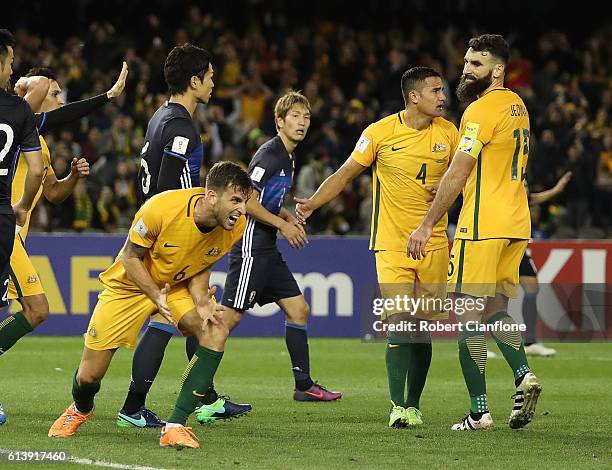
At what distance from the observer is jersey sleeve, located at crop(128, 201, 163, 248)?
705 centimetres

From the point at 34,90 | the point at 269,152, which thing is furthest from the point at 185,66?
the point at 269,152

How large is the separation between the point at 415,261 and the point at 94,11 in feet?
55.3

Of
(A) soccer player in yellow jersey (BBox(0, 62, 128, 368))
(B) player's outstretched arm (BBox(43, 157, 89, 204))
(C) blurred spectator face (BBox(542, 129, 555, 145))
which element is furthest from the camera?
(C) blurred spectator face (BBox(542, 129, 555, 145))

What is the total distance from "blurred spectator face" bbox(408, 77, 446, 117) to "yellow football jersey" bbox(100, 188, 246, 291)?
1744 millimetres

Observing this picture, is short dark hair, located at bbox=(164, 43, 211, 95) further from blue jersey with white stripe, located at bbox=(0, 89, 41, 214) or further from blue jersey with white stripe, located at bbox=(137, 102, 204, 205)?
blue jersey with white stripe, located at bbox=(0, 89, 41, 214)

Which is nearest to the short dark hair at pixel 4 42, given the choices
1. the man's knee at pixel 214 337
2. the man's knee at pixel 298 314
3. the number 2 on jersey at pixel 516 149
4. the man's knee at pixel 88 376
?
the man's knee at pixel 88 376

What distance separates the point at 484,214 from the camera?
7.91m

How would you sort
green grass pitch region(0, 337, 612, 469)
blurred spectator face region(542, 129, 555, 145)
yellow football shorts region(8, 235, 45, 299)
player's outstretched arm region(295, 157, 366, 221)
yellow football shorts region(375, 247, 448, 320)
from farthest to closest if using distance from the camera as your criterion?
blurred spectator face region(542, 129, 555, 145) → yellow football shorts region(8, 235, 45, 299) → player's outstretched arm region(295, 157, 366, 221) → yellow football shorts region(375, 247, 448, 320) → green grass pitch region(0, 337, 612, 469)

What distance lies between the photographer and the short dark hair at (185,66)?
8.33 m

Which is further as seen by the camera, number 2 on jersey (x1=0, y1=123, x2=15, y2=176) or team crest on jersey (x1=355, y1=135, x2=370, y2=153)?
→ team crest on jersey (x1=355, y1=135, x2=370, y2=153)

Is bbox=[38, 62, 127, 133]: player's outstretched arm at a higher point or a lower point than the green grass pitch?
higher

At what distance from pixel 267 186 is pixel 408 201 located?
4.64ft

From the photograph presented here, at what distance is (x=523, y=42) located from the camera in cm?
2553

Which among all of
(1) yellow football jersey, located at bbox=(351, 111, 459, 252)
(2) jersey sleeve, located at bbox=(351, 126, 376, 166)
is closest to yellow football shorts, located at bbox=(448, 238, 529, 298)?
(1) yellow football jersey, located at bbox=(351, 111, 459, 252)
